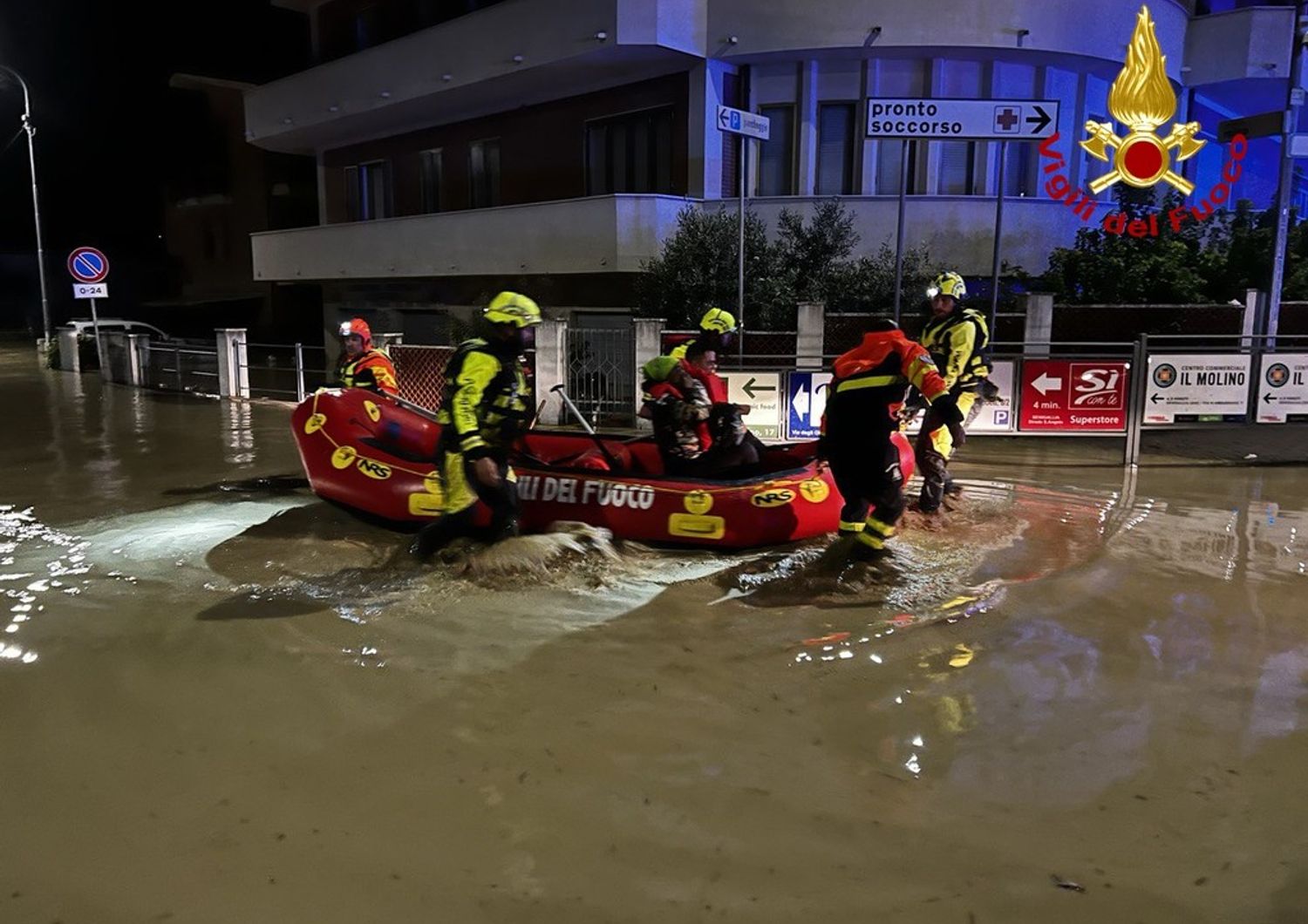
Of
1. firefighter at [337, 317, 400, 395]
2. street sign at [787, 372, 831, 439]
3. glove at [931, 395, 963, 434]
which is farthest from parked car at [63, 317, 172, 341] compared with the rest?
glove at [931, 395, 963, 434]

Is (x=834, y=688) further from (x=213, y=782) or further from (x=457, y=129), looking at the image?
(x=457, y=129)

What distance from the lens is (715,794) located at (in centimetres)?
364

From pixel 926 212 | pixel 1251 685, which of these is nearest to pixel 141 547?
pixel 1251 685

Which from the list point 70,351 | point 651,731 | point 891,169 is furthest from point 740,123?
point 70,351

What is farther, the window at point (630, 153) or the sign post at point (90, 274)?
the sign post at point (90, 274)

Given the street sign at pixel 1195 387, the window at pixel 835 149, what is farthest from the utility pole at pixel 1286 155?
the window at pixel 835 149

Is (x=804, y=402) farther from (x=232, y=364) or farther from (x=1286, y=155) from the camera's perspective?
(x=232, y=364)

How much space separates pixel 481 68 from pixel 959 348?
13141mm

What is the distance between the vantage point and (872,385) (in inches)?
247

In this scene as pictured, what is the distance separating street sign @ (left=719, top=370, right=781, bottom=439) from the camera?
11.2 metres

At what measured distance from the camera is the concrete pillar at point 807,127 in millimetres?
16109

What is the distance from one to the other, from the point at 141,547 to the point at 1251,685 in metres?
6.95

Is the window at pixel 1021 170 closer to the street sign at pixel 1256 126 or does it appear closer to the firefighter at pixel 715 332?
the street sign at pixel 1256 126

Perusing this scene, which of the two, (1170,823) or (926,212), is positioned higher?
(926,212)
